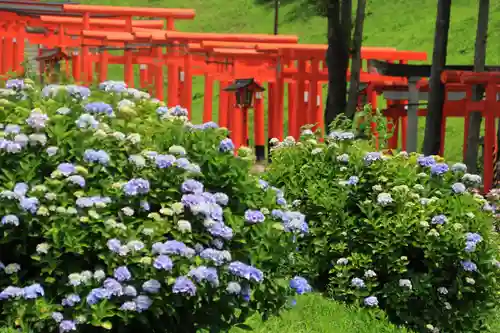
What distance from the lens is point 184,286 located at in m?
5.04

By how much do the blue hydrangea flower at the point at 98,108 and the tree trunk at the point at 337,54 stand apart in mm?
10686

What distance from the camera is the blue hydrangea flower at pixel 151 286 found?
5070mm

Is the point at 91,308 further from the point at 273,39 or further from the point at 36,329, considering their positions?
the point at 273,39

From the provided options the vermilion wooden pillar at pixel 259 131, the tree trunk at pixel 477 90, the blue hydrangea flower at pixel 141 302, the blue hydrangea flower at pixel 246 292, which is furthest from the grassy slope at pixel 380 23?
the blue hydrangea flower at pixel 141 302

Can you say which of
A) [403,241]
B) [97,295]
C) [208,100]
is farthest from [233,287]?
[208,100]

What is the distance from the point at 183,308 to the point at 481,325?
132 inches

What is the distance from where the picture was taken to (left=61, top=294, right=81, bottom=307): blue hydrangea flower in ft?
16.7

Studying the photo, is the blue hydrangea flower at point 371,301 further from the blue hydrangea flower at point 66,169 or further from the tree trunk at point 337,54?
the tree trunk at point 337,54

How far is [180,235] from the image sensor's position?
17.2 feet

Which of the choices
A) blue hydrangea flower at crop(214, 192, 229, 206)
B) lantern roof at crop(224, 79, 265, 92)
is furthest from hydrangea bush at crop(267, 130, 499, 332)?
lantern roof at crop(224, 79, 265, 92)

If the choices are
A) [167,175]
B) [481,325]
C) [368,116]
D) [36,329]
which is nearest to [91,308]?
[36,329]

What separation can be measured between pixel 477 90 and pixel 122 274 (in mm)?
14217

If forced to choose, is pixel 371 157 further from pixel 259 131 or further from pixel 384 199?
pixel 259 131

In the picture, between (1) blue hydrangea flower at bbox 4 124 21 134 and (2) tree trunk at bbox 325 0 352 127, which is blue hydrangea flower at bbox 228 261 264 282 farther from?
(2) tree trunk at bbox 325 0 352 127
